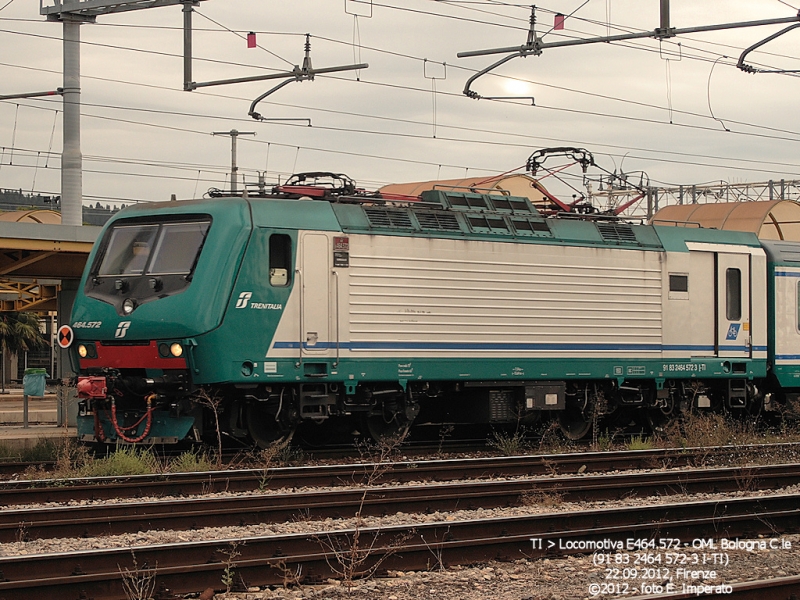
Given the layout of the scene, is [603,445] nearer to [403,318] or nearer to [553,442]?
[553,442]

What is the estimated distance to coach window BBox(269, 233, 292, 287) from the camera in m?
14.7

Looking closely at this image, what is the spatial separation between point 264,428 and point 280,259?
2407 mm

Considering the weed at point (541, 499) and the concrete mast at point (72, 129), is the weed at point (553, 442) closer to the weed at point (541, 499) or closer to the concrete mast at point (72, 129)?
the weed at point (541, 499)

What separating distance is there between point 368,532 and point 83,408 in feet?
22.9

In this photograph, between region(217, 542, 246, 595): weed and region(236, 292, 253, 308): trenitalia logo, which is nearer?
region(217, 542, 246, 595): weed

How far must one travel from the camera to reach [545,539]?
31.1 feet

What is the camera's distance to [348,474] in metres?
13.5

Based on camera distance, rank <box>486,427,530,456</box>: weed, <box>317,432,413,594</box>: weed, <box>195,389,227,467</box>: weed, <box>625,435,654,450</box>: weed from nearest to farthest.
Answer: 1. <box>317,432,413,594</box>: weed
2. <box>195,389,227,467</box>: weed
3. <box>486,427,530,456</box>: weed
4. <box>625,435,654,450</box>: weed

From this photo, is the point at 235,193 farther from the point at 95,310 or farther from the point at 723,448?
the point at 723,448

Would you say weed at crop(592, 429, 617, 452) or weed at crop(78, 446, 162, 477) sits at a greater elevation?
weed at crop(78, 446, 162, 477)

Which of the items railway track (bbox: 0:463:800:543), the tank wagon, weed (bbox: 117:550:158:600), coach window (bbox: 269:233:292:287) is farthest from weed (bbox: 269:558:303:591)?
coach window (bbox: 269:233:292:287)

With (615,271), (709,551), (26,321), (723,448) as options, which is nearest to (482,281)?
(615,271)

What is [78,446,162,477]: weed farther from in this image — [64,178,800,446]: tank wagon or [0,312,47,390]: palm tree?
[0,312,47,390]: palm tree

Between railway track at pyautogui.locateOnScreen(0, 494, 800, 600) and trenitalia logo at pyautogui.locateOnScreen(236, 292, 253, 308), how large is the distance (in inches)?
218
